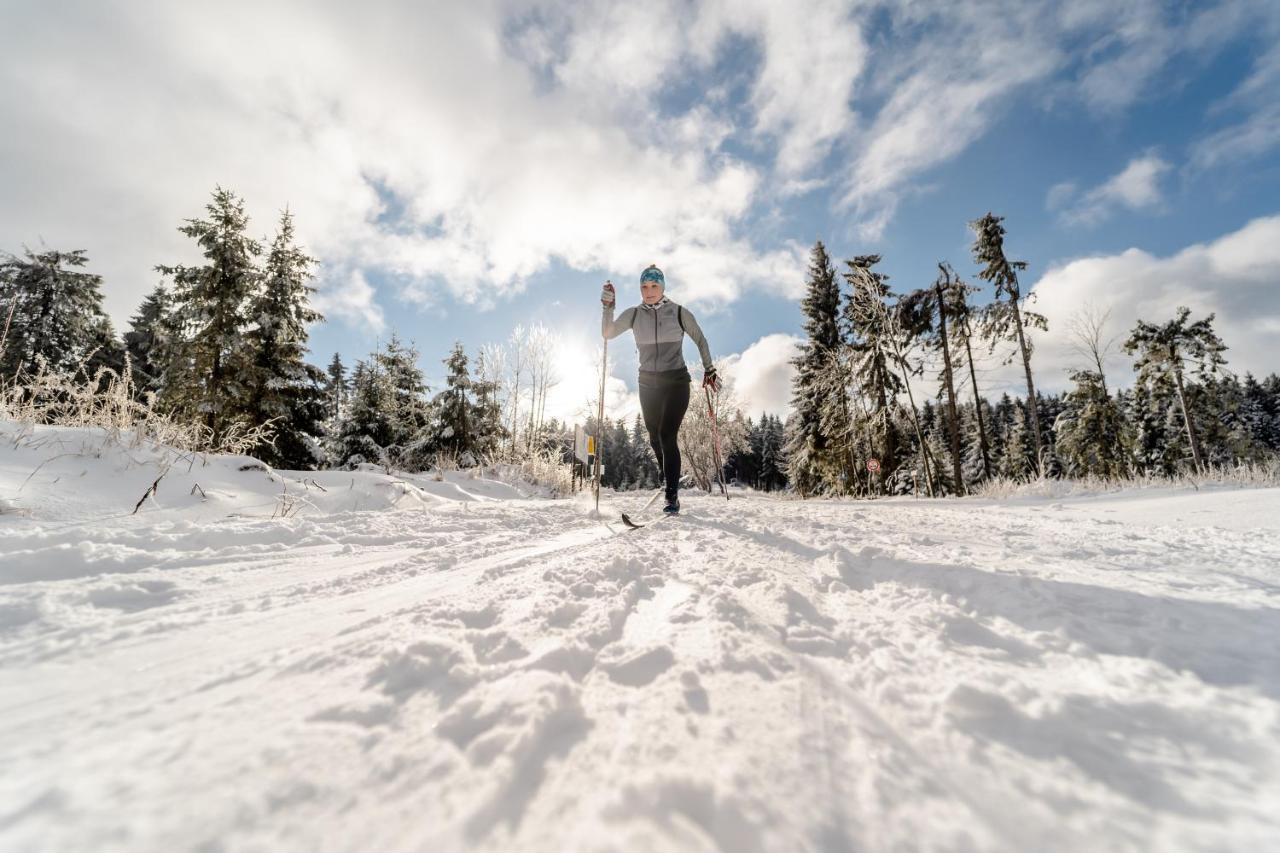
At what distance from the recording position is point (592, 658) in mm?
1077

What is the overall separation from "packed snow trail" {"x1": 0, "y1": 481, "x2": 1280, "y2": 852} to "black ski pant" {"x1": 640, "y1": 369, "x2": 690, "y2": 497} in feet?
8.81

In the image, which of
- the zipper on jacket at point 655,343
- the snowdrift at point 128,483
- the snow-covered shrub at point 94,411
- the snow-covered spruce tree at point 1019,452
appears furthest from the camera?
the snow-covered spruce tree at point 1019,452

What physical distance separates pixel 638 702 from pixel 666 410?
3.65m

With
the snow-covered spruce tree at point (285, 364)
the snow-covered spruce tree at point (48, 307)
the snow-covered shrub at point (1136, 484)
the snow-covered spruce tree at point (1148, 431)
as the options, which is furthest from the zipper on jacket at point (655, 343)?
the snow-covered spruce tree at point (1148, 431)

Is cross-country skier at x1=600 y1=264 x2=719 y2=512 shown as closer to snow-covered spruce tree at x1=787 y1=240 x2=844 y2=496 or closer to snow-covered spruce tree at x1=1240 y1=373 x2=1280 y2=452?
snow-covered spruce tree at x1=787 y1=240 x2=844 y2=496

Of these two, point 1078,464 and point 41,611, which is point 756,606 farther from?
point 1078,464

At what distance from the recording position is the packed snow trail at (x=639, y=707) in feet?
1.94

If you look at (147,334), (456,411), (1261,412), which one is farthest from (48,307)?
(1261,412)

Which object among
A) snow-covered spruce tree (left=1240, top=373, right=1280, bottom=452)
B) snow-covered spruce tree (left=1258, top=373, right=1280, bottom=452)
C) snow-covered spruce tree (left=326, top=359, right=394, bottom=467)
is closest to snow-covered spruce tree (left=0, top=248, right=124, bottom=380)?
snow-covered spruce tree (left=326, top=359, right=394, bottom=467)

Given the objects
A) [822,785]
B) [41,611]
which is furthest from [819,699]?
[41,611]

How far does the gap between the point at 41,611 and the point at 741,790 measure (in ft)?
6.14

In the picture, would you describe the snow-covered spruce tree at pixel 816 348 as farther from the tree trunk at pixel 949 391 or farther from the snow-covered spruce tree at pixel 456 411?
the snow-covered spruce tree at pixel 456 411

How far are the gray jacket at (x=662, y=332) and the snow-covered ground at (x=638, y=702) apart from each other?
290 cm

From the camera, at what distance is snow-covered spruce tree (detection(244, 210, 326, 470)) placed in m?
14.3
